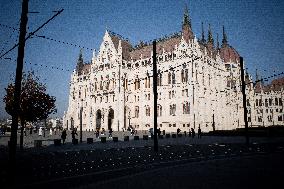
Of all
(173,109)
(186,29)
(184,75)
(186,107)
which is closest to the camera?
(186,107)

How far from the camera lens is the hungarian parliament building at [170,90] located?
51638 millimetres

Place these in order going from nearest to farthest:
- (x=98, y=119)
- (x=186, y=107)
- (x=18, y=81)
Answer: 1. (x=18, y=81)
2. (x=186, y=107)
3. (x=98, y=119)

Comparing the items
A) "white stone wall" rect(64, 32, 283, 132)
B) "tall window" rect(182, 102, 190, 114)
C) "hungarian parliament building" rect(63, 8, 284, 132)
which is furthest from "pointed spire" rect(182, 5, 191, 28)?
"tall window" rect(182, 102, 190, 114)

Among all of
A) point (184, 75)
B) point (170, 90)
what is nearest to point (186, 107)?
point (170, 90)

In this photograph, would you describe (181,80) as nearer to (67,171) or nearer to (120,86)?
(120,86)

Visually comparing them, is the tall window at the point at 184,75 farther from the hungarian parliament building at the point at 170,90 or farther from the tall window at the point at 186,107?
the tall window at the point at 186,107

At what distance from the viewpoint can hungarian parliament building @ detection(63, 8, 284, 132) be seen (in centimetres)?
5164

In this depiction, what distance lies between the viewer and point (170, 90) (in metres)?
53.8

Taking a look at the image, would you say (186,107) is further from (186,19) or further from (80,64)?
(80,64)

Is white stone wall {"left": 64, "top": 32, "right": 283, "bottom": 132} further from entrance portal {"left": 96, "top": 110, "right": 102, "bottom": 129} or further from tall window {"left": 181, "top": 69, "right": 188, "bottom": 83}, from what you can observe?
entrance portal {"left": 96, "top": 110, "right": 102, "bottom": 129}

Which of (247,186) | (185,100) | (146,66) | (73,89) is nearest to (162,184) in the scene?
(247,186)

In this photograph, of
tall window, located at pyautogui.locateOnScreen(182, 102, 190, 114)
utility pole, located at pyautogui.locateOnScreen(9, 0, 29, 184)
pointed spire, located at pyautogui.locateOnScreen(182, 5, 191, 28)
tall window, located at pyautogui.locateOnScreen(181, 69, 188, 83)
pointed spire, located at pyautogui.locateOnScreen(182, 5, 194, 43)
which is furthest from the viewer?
pointed spire, located at pyautogui.locateOnScreen(182, 5, 191, 28)

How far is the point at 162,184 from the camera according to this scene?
27.5 ft

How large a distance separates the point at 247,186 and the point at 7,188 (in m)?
7.97
